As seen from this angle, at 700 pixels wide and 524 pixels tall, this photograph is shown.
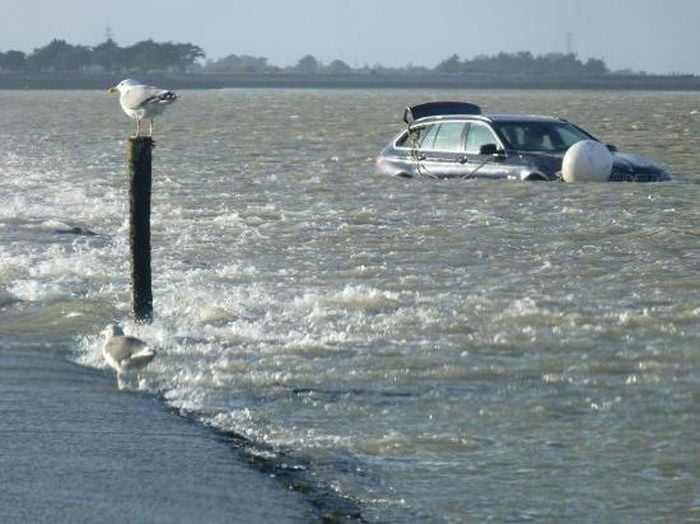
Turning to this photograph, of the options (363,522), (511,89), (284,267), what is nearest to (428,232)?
(284,267)

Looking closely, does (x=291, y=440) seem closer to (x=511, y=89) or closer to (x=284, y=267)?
(x=284, y=267)

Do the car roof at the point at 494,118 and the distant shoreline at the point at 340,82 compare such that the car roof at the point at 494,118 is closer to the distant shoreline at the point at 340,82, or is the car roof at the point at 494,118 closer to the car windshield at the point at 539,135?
the car windshield at the point at 539,135

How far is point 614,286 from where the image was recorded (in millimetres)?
16172

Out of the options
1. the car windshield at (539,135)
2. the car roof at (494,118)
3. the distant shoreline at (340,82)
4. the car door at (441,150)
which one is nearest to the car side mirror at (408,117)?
the car door at (441,150)

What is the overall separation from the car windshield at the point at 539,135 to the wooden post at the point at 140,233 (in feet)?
34.0

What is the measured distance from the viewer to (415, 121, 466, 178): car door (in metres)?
24.6

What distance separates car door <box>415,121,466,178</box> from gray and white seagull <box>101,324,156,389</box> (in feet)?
43.4

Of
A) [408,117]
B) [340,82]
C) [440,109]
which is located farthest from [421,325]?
[340,82]

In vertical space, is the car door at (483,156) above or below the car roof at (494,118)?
below

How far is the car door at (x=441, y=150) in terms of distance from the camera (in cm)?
2461

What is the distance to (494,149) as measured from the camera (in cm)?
2383

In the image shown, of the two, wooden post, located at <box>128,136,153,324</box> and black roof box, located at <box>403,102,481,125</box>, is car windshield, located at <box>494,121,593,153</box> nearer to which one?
black roof box, located at <box>403,102,481,125</box>

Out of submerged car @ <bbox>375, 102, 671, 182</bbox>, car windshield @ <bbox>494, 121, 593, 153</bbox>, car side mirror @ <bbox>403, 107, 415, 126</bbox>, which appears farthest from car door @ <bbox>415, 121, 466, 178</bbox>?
car windshield @ <bbox>494, 121, 593, 153</bbox>

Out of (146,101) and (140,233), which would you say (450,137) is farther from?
(140,233)
